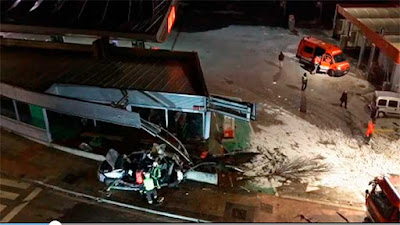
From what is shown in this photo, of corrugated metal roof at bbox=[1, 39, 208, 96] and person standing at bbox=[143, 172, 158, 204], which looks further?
corrugated metal roof at bbox=[1, 39, 208, 96]

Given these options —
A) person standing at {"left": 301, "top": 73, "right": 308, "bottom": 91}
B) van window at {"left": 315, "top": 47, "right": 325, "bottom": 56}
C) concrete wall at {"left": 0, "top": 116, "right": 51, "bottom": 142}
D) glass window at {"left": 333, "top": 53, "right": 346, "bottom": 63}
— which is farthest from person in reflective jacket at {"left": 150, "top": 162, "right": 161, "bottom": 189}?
van window at {"left": 315, "top": 47, "right": 325, "bottom": 56}

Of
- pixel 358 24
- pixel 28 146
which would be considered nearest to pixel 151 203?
pixel 28 146

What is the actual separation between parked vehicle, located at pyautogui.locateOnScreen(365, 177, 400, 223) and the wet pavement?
0.84 m

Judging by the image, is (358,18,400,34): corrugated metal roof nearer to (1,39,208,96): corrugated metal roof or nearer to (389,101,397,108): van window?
(389,101,397,108): van window

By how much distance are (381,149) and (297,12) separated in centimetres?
2025

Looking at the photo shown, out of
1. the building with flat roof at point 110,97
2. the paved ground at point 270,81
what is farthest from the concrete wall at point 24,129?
the paved ground at point 270,81

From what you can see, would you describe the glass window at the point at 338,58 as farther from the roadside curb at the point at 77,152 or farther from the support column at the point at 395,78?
the roadside curb at the point at 77,152

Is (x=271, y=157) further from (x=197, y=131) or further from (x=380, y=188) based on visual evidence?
(x=380, y=188)

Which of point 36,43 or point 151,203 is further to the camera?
point 36,43

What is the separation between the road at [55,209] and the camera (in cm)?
1043

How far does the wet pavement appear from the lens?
1049 centimetres

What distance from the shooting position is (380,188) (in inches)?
382

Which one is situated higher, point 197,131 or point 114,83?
point 114,83

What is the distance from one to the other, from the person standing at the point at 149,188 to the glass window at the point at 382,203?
18.8ft
